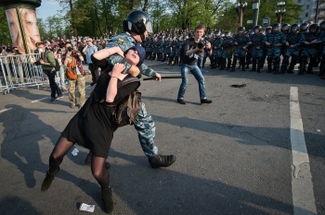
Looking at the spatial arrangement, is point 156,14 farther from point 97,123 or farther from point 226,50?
point 97,123

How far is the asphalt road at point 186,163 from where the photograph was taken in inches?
89.9

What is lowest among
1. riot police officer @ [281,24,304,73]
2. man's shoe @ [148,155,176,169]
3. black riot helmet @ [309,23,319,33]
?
man's shoe @ [148,155,176,169]

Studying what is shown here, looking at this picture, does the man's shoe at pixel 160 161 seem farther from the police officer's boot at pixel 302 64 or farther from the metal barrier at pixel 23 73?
the police officer's boot at pixel 302 64

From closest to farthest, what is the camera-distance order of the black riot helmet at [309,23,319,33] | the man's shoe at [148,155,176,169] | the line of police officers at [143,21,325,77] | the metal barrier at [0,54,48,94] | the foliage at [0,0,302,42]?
the man's shoe at [148,155,176,169], the metal barrier at [0,54,48,94], the black riot helmet at [309,23,319,33], the line of police officers at [143,21,325,77], the foliage at [0,0,302,42]

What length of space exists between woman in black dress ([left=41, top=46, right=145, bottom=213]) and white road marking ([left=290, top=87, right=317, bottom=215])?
1.96 metres

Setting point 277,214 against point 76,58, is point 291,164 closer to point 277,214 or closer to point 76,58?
point 277,214

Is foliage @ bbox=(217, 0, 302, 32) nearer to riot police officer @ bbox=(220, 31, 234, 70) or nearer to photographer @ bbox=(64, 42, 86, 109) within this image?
riot police officer @ bbox=(220, 31, 234, 70)

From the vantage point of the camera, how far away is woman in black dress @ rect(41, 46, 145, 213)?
1.99 meters

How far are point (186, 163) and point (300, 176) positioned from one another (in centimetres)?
142

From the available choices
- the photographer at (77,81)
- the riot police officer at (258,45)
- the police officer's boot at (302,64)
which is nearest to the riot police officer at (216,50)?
the riot police officer at (258,45)

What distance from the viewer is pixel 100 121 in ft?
6.75

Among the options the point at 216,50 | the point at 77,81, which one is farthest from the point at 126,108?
the point at 216,50

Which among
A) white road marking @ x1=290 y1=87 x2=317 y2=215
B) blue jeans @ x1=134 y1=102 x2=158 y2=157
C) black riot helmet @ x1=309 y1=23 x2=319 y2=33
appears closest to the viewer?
white road marking @ x1=290 y1=87 x2=317 y2=215

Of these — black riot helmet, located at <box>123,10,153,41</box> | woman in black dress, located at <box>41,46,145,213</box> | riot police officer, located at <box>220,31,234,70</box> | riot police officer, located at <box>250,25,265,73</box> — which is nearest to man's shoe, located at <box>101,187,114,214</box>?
woman in black dress, located at <box>41,46,145,213</box>
